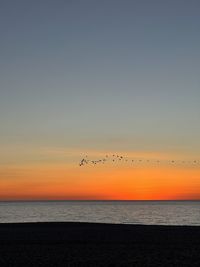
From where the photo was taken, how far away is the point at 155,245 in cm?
3800

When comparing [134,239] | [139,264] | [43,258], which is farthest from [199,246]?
[43,258]

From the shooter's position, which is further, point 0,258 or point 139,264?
point 0,258

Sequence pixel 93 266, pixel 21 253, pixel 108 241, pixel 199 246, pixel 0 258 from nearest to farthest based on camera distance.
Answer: pixel 93 266, pixel 0 258, pixel 21 253, pixel 199 246, pixel 108 241

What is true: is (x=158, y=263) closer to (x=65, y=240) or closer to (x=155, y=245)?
(x=155, y=245)

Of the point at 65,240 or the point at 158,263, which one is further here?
the point at 65,240

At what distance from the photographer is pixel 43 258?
30.2 meters

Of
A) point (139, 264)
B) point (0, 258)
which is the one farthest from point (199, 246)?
point (0, 258)

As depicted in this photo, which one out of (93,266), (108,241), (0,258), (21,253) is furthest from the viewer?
(108,241)

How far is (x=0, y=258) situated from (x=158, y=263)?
10.3 meters

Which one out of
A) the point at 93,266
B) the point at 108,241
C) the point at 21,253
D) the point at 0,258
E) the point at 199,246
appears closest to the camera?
the point at 93,266

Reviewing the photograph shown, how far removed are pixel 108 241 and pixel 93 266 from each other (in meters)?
14.8

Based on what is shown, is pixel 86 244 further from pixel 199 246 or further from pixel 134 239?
pixel 199 246

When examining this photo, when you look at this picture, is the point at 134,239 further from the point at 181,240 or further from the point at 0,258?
the point at 0,258

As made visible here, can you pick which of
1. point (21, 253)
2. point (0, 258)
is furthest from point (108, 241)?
point (0, 258)
